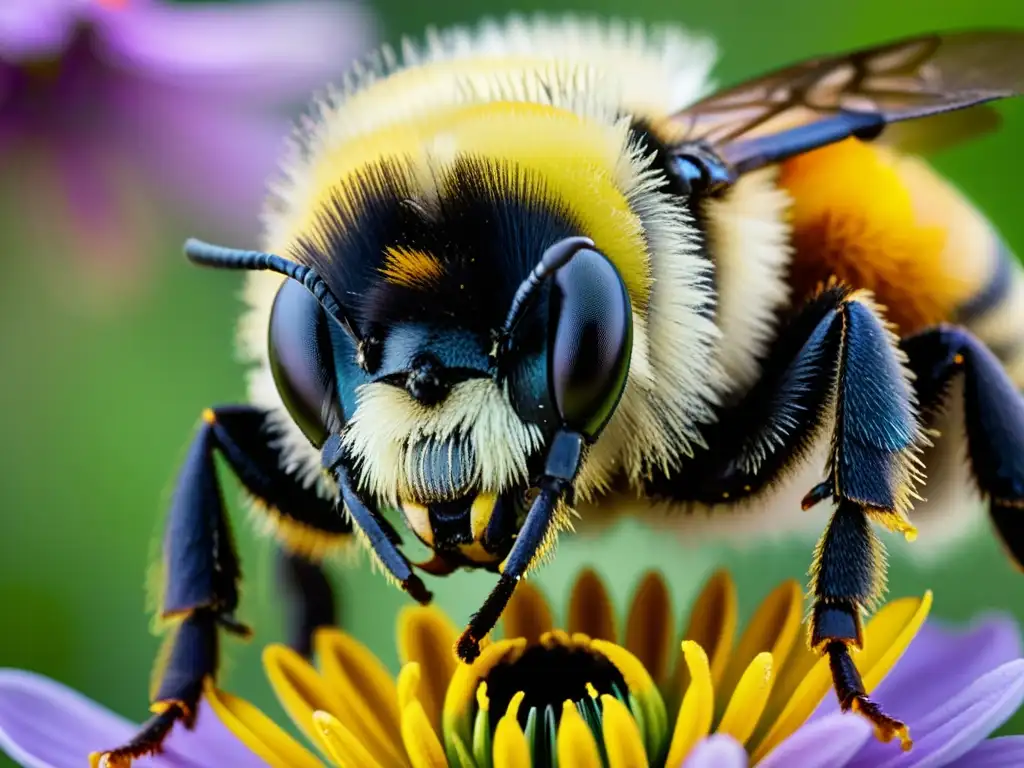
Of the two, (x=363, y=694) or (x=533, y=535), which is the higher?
(x=533, y=535)

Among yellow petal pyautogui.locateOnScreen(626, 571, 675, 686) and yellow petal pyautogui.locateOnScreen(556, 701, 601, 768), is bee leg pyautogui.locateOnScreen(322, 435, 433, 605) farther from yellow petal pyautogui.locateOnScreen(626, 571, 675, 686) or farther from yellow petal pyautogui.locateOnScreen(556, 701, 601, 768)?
yellow petal pyautogui.locateOnScreen(626, 571, 675, 686)

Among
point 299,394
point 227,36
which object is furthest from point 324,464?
point 227,36

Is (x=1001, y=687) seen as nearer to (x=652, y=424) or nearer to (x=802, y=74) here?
(x=652, y=424)

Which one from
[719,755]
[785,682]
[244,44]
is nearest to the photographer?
[719,755]

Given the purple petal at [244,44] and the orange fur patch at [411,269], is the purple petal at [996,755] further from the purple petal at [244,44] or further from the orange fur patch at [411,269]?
the purple petal at [244,44]

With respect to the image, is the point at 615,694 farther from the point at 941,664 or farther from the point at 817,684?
the point at 941,664

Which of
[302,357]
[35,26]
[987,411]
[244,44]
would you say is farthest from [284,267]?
[244,44]

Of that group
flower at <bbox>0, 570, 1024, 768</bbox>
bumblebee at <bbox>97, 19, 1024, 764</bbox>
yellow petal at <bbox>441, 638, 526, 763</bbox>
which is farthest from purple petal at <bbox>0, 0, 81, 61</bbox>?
yellow petal at <bbox>441, 638, 526, 763</bbox>
